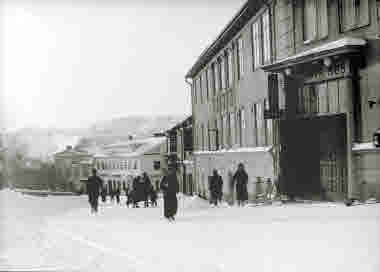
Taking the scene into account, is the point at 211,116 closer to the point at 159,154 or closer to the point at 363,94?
the point at 363,94

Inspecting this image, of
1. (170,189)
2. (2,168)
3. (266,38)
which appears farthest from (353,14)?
(2,168)

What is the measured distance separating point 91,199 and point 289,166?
721 cm

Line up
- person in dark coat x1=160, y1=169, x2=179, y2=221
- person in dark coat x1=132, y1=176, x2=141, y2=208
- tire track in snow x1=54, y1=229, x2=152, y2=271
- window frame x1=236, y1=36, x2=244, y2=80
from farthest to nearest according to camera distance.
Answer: person in dark coat x1=132, y1=176, x2=141, y2=208 → window frame x1=236, y1=36, x2=244, y2=80 → person in dark coat x1=160, y1=169, x2=179, y2=221 → tire track in snow x1=54, y1=229, x2=152, y2=271

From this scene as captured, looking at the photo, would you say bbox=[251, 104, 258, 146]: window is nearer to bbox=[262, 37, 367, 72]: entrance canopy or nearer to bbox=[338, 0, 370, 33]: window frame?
bbox=[262, 37, 367, 72]: entrance canopy

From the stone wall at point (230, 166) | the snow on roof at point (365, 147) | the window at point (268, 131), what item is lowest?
the stone wall at point (230, 166)

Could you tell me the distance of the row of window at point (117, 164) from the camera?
143 ft

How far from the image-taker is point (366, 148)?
12.1 meters

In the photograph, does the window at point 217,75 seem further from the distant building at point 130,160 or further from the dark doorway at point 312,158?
the distant building at point 130,160

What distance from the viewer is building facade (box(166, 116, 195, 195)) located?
32.4 meters

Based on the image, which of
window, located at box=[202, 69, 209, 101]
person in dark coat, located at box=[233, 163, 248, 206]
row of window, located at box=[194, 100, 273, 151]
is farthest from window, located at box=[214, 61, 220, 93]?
person in dark coat, located at box=[233, 163, 248, 206]

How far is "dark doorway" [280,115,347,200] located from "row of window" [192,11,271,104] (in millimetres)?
2836

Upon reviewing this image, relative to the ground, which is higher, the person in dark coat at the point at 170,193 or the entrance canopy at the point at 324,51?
the entrance canopy at the point at 324,51

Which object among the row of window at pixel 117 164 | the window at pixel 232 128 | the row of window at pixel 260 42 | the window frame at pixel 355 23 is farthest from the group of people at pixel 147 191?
the row of window at pixel 117 164

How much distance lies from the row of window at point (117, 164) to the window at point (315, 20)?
29.2 m
